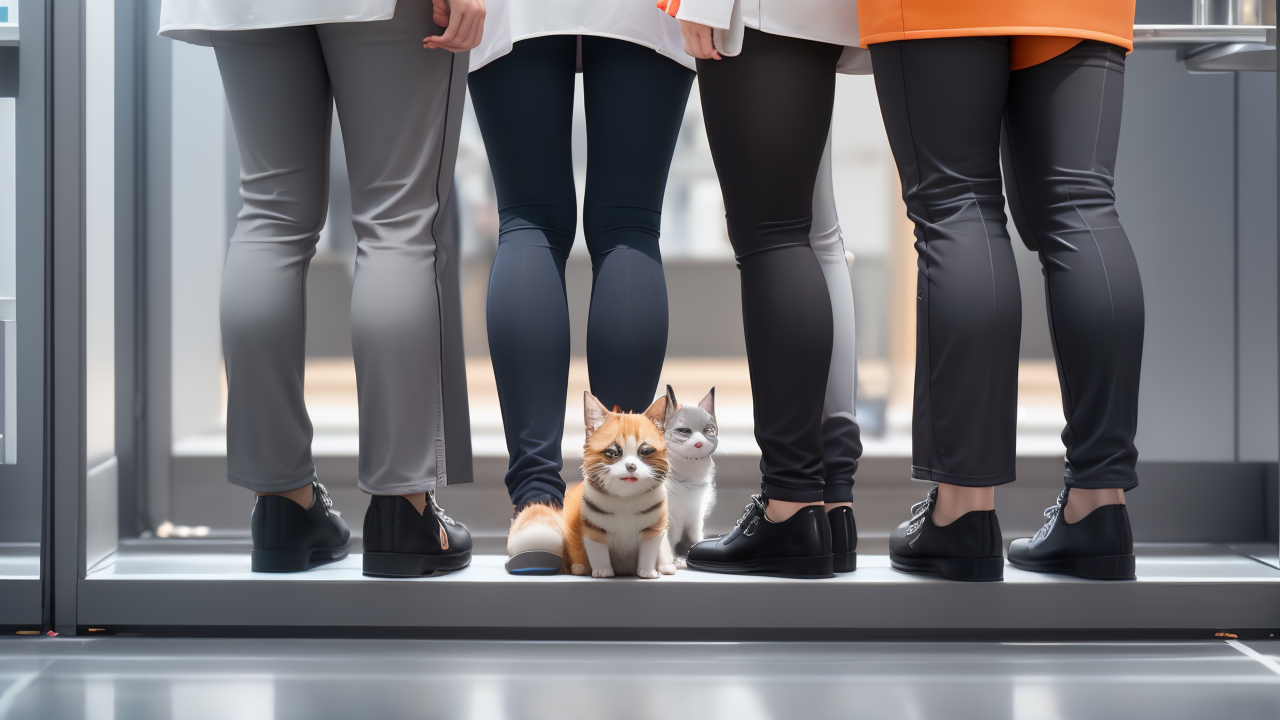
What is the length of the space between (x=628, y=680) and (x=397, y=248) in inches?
21.8

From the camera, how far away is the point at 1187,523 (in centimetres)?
152

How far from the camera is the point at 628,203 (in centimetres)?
109

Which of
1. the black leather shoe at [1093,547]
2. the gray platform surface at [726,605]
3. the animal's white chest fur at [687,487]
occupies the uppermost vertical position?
the animal's white chest fur at [687,487]

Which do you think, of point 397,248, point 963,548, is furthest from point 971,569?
point 397,248

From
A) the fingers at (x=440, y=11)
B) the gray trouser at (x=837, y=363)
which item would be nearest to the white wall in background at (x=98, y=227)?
the fingers at (x=440, y=11)

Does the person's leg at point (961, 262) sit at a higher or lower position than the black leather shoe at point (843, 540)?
higher

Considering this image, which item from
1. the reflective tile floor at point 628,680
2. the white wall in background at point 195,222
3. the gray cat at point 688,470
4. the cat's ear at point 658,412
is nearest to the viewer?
the reflective tile floor at point 628,680

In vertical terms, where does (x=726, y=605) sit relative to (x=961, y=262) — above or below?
below

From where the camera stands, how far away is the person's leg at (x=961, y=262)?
3.15ft

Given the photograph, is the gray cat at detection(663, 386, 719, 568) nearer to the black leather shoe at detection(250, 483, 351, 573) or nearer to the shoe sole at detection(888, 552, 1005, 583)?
the shoe sole at detection(888, 552, 1005, 583)

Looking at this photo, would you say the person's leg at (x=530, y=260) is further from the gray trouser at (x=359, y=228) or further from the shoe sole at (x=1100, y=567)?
the shoe sole at (x=1100, y=567)

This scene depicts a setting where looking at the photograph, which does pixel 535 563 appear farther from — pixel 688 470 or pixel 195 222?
pixel 195 222

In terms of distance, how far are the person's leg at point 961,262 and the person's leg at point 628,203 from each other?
27cm

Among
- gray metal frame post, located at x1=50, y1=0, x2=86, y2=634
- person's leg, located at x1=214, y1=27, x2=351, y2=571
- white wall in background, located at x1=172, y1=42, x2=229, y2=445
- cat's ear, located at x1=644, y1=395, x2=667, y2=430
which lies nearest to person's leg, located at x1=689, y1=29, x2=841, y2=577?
cat's ear, located at x1=644, y1=395, x2=667, y2=430
